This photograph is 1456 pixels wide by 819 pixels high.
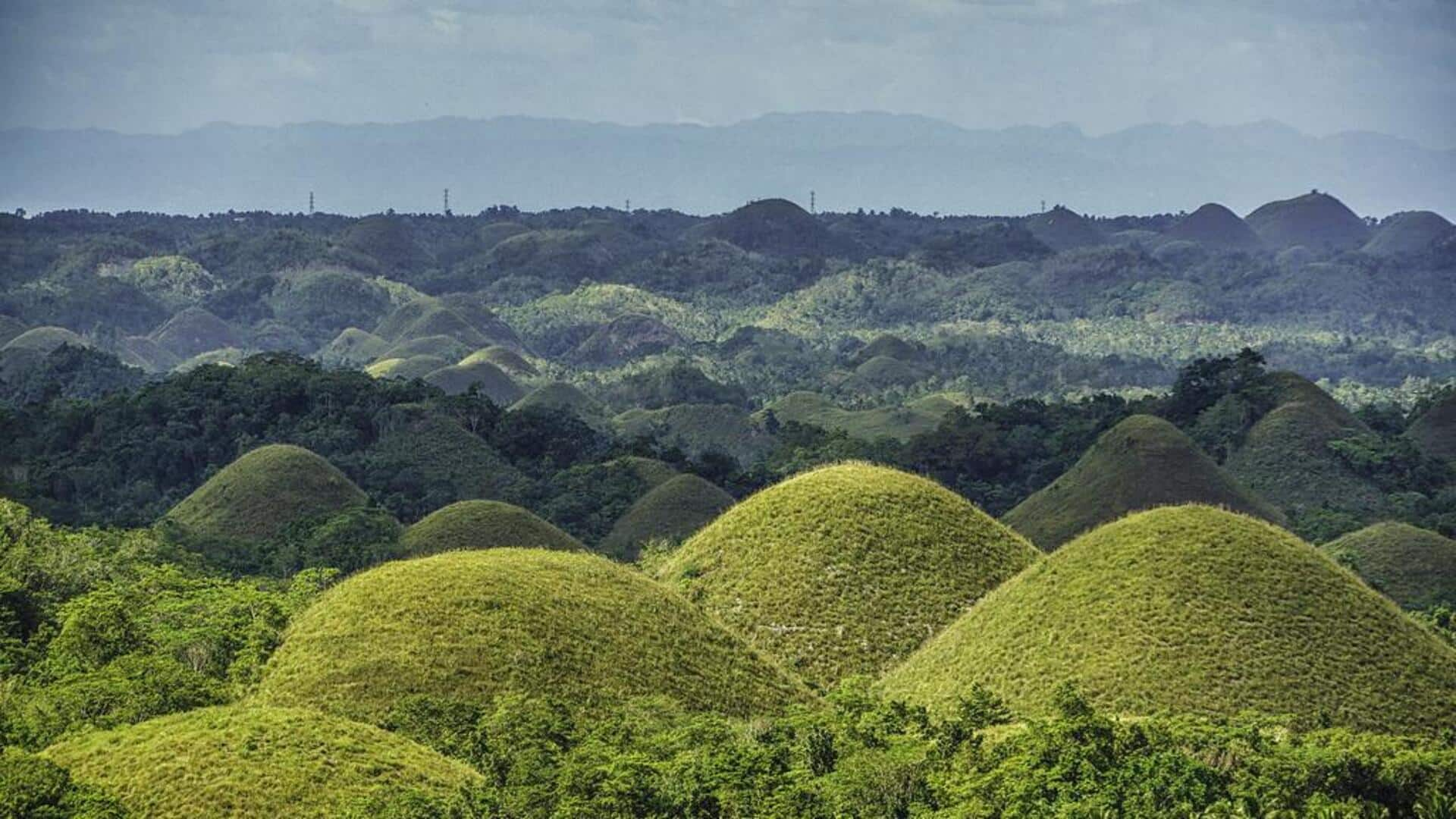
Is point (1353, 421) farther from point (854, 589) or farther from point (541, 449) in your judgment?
point (854, 589)

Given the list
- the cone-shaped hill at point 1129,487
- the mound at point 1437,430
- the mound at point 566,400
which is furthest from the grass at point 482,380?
the cone-shaped hill at point 1129,487

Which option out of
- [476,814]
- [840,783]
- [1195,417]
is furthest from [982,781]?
[1195,417]

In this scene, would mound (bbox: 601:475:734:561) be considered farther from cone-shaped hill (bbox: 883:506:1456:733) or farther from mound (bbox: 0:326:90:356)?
mound (bbox: 0:326:90:356)

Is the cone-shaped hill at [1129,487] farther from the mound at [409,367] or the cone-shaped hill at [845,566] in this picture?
the mound at [409,367]

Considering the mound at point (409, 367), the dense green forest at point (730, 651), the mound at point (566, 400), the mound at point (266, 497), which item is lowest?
the mound at point (566, 400)

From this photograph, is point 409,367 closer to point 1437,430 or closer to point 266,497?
point 266,497

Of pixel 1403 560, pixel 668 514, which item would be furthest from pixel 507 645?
pixel 1403 560
